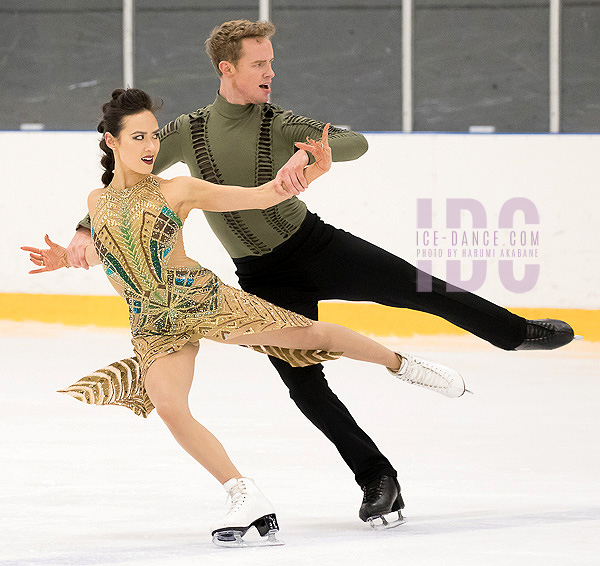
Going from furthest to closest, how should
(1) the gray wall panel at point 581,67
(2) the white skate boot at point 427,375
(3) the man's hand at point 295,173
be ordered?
1. (1) the gray wall panel at point 581,67
2. (2) the white skate boot at point 427,375
3. (3) the man's hand at point 295,173

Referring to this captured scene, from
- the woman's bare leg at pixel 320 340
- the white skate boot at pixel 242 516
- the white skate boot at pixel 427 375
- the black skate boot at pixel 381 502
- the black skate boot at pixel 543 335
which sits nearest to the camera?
the white skate boot at pixel 242 516

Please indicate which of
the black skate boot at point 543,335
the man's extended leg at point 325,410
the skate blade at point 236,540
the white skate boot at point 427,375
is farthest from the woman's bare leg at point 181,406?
the black skate boot at point 543,335

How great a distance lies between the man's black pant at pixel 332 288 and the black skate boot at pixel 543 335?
0.80 feet

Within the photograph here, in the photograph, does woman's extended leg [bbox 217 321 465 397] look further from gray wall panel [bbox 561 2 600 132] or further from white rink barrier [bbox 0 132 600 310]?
gray wall panel [bbox 561 2 600 132]

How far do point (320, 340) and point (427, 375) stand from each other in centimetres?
43

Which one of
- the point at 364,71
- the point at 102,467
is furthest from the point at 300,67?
the point at 102,467

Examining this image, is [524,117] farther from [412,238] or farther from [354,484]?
[354,484]

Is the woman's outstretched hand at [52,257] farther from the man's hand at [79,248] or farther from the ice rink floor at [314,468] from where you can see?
the ice rink floor at [314,468]

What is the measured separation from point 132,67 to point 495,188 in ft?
8.81

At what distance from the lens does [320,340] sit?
3.34 metres

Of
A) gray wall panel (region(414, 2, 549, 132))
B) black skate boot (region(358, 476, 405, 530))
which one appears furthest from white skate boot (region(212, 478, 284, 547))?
gray wall panel (region(414, 2, 549, 132))

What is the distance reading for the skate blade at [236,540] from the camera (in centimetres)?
322

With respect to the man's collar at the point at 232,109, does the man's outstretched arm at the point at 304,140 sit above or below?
below

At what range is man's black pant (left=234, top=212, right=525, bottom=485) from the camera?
11.5 ft
